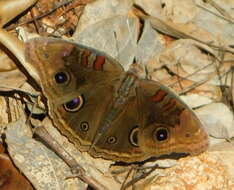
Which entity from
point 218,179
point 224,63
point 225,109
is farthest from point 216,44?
point 218,179

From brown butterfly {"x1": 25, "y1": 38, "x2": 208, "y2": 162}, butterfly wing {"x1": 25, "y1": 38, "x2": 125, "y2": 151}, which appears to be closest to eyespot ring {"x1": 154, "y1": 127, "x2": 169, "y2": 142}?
brown butterfly {"x1": 25, "y1": 38, "x2": 208, "y2": 162}

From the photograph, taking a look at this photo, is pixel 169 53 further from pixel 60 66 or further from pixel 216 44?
pixel 60 66

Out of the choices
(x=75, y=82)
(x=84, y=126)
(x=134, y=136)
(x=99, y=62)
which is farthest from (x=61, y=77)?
(x=134, y=136)

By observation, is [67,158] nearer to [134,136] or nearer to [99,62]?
[134,136]

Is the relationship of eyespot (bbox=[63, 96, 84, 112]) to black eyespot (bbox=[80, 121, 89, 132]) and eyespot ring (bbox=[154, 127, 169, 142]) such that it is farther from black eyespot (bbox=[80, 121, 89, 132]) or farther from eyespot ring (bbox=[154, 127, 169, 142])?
eyespot ring (bbox=[154, 127, 169, 142])

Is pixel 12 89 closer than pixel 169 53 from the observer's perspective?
Yes

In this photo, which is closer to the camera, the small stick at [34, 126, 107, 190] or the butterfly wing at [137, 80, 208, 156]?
the butterfly wing at [137, 80, 208, 156]

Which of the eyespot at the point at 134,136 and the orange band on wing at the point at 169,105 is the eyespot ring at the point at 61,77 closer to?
the eyespot at the point at 134,136
